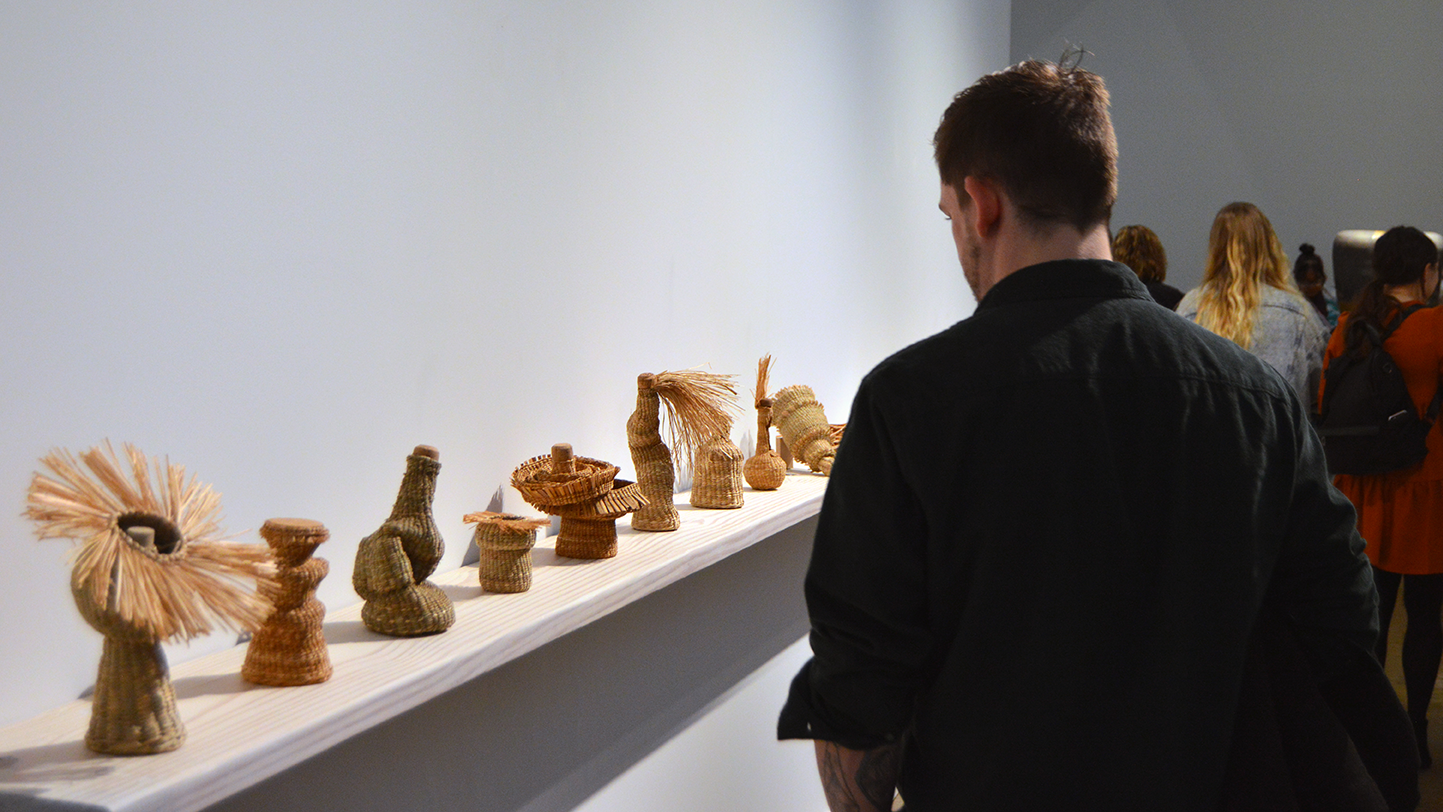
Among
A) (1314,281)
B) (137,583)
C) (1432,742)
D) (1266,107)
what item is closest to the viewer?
(137,583)

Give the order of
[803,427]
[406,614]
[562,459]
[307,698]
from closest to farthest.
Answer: [307,698], [406,614], [562,459], [803,427]

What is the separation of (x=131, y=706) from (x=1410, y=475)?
2.77 m

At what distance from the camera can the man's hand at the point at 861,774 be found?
3.13ft

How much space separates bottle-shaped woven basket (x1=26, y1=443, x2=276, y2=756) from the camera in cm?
75

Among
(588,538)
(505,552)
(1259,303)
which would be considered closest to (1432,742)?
(1259,303)

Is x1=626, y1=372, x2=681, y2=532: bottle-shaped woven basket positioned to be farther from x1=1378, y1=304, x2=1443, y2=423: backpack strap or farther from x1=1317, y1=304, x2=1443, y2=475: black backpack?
x1=1378, y1=304, x2=1443, y2=423: backpack strap

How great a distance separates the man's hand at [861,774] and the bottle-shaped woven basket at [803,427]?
3.38 ft

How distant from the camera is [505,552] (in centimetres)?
120

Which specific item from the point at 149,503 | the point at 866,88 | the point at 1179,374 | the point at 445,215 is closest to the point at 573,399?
the point at 445,215

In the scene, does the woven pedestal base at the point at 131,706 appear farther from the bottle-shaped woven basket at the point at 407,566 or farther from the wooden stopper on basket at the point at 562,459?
the wooden stopper on basket at the point at 562,459

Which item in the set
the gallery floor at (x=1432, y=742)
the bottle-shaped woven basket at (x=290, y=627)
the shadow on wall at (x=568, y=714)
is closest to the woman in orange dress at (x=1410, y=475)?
the gallery floor at (x=1432, y=742)

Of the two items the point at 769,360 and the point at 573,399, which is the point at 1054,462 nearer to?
the point at 573,399

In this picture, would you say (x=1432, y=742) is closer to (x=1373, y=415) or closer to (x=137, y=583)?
(x=1373, y=415)

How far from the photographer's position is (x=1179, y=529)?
2.80 ft
